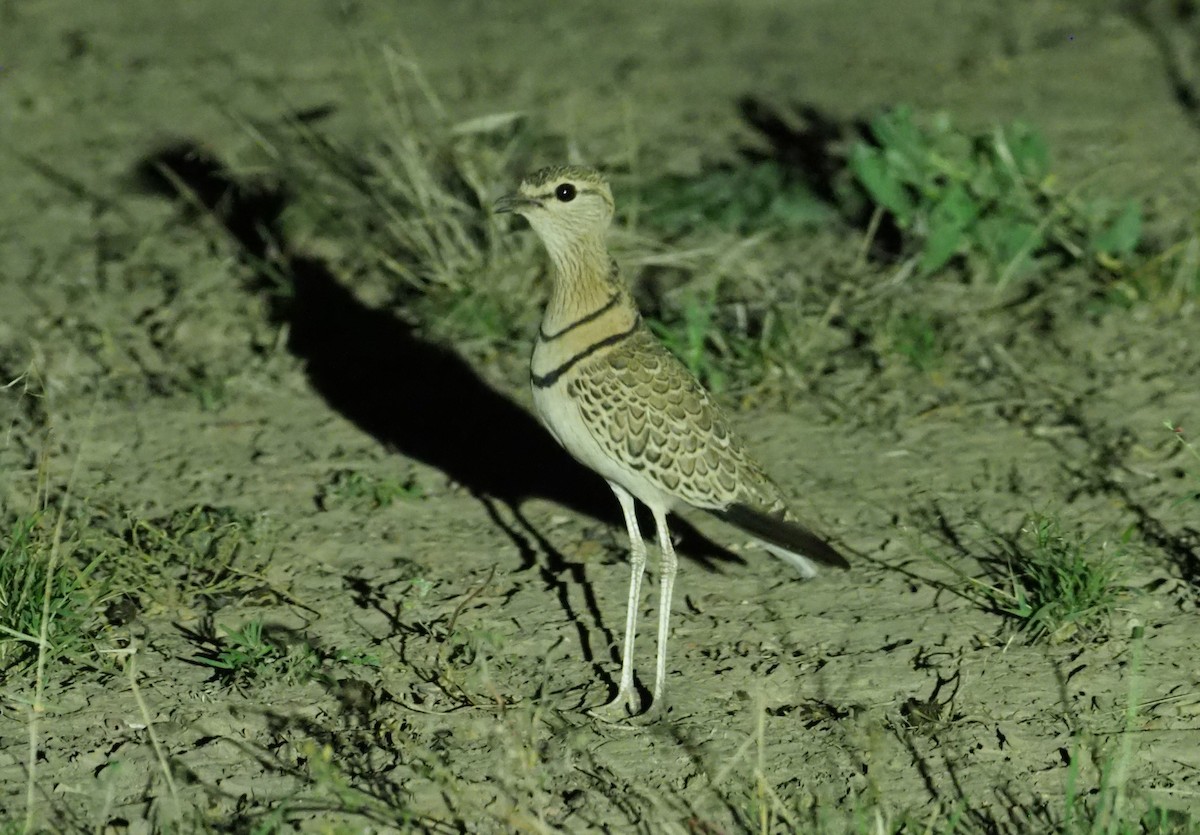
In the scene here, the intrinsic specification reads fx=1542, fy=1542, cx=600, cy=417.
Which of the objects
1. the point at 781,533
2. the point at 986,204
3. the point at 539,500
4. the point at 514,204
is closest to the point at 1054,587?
the point at 781,533

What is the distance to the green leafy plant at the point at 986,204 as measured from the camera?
19.0 ft

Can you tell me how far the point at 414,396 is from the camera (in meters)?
5.49

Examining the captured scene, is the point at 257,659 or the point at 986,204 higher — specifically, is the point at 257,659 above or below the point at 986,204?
below

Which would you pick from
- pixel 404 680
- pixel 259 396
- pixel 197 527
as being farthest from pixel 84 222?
pixel 404 680

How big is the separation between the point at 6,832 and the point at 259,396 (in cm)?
239

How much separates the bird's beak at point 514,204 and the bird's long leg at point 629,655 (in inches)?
30.9

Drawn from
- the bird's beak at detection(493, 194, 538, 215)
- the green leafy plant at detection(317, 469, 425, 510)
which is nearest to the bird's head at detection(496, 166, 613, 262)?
the bird's beak at detection(493, 194, 538, 215)

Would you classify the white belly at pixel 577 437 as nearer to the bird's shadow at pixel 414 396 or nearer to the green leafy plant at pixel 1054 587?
the bird's shadow at pixel 414 396

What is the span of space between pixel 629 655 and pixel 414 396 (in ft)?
6.21

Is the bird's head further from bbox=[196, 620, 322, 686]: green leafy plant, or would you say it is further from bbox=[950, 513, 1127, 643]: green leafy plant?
bbox=[950, 513, 1127, 643]: green leafy plant

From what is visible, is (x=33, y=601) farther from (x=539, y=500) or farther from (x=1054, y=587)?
(x=1054, y=587)

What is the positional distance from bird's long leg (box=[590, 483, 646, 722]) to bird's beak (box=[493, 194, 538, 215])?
79 cm

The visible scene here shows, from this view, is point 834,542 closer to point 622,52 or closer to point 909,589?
point 909,589

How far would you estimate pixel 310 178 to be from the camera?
258 inches
